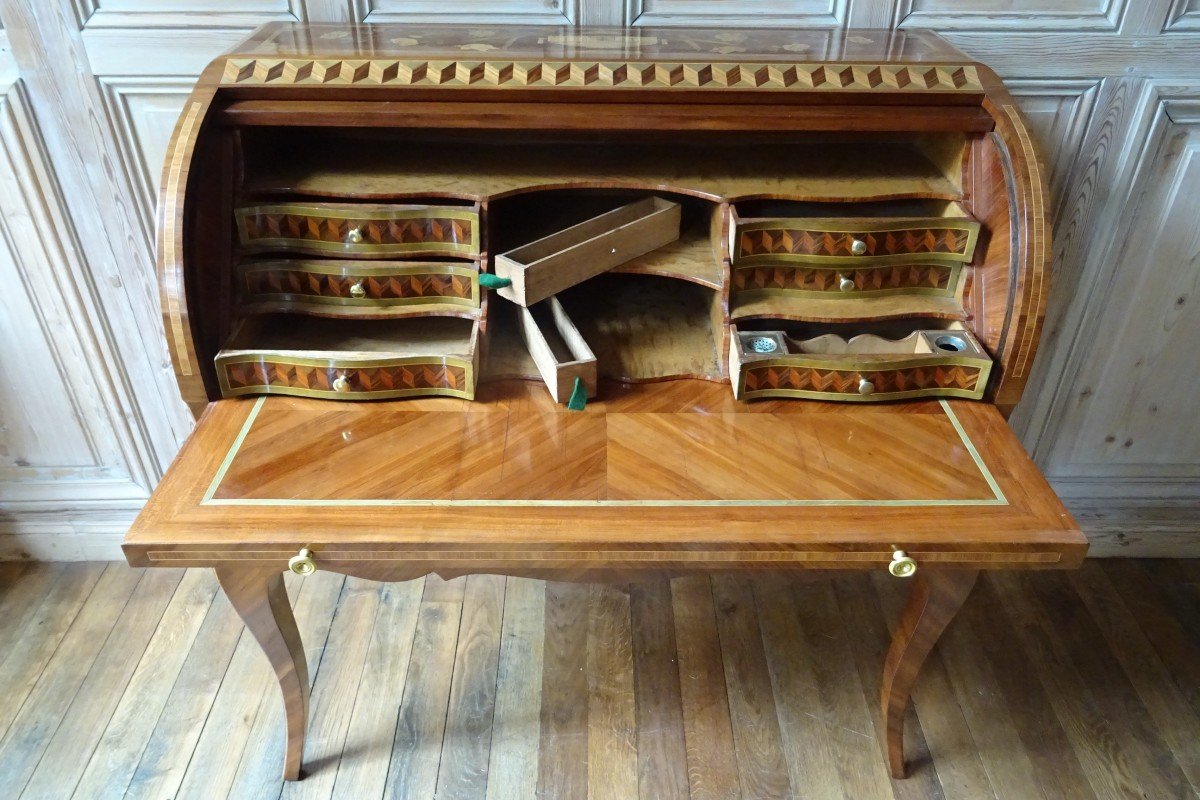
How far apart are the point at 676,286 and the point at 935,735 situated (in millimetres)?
1124

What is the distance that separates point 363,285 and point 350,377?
16 cm

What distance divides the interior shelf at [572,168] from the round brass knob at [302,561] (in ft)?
1.92

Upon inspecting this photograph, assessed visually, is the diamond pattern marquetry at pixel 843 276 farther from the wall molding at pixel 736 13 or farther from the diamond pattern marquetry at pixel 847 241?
the wall molding at pixel 736 13

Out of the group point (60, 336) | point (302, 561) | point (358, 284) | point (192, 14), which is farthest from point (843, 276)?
point (60, 336)

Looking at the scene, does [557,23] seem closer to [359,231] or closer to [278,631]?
[359,231]

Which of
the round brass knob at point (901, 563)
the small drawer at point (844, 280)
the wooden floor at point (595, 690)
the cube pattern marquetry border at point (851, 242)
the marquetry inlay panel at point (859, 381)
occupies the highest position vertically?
the cube pattern marquetry border at point (851, 242)

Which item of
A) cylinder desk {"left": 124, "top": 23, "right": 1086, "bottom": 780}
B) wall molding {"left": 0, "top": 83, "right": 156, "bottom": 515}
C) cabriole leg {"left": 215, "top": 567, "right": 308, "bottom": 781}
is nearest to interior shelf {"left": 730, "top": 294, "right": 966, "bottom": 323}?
cylinder desk {"left": 124, "top": 23, "right": 1086, "bottom": 780}

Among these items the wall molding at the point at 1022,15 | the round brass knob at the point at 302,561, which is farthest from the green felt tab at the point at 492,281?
the wall molding at the point at 1022,15

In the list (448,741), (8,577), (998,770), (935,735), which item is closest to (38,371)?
(8,577)

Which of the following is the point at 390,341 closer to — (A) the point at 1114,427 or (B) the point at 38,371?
(B) the point at 38,371

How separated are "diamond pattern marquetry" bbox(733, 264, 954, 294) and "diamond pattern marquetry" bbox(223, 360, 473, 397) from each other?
0.49 meters

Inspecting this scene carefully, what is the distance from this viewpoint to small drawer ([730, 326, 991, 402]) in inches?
51.5

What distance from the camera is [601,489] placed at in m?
1.16

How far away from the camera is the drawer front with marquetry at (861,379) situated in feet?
4.30
